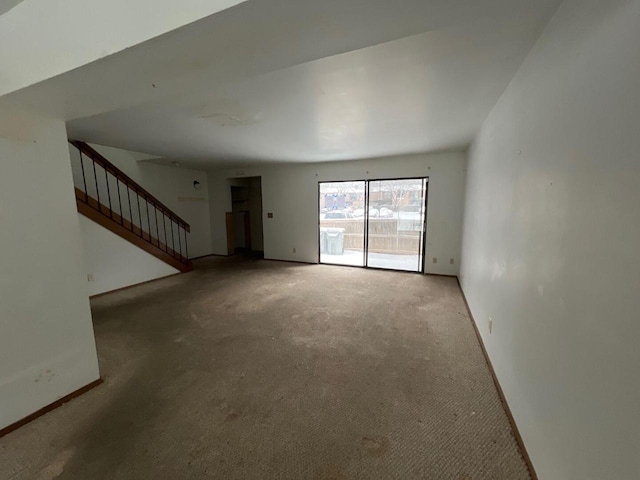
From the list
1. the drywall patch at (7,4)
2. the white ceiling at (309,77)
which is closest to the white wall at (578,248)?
the white ceiling at (309,77)

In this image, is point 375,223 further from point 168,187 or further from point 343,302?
point 168,187

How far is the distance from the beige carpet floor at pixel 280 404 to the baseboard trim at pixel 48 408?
42mm

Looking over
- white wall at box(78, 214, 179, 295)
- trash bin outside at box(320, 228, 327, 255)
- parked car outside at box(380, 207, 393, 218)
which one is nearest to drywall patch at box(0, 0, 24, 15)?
white wall at box(78, 214, 179, 295)

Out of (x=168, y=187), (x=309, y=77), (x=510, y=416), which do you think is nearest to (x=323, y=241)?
(x=168, y=187)

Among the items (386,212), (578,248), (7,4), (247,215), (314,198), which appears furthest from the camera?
(247,215)

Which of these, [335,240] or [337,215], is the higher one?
[337,215]

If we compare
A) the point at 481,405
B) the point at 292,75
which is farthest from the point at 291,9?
the point at 481,405

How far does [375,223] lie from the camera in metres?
5.58

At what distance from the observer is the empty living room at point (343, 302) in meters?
0.84

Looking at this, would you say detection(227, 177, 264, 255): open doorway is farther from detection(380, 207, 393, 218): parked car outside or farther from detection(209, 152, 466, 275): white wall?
detection(380, 207, 393, 218): parked car outside

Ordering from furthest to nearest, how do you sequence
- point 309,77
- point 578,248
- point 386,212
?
point 386,212 < point 309,77 < point 578,248

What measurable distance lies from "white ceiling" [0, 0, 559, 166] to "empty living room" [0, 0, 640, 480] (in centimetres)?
2

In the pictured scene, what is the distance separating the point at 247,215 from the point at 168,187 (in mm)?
2319

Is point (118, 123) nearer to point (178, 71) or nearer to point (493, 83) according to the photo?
point (178, 71)
